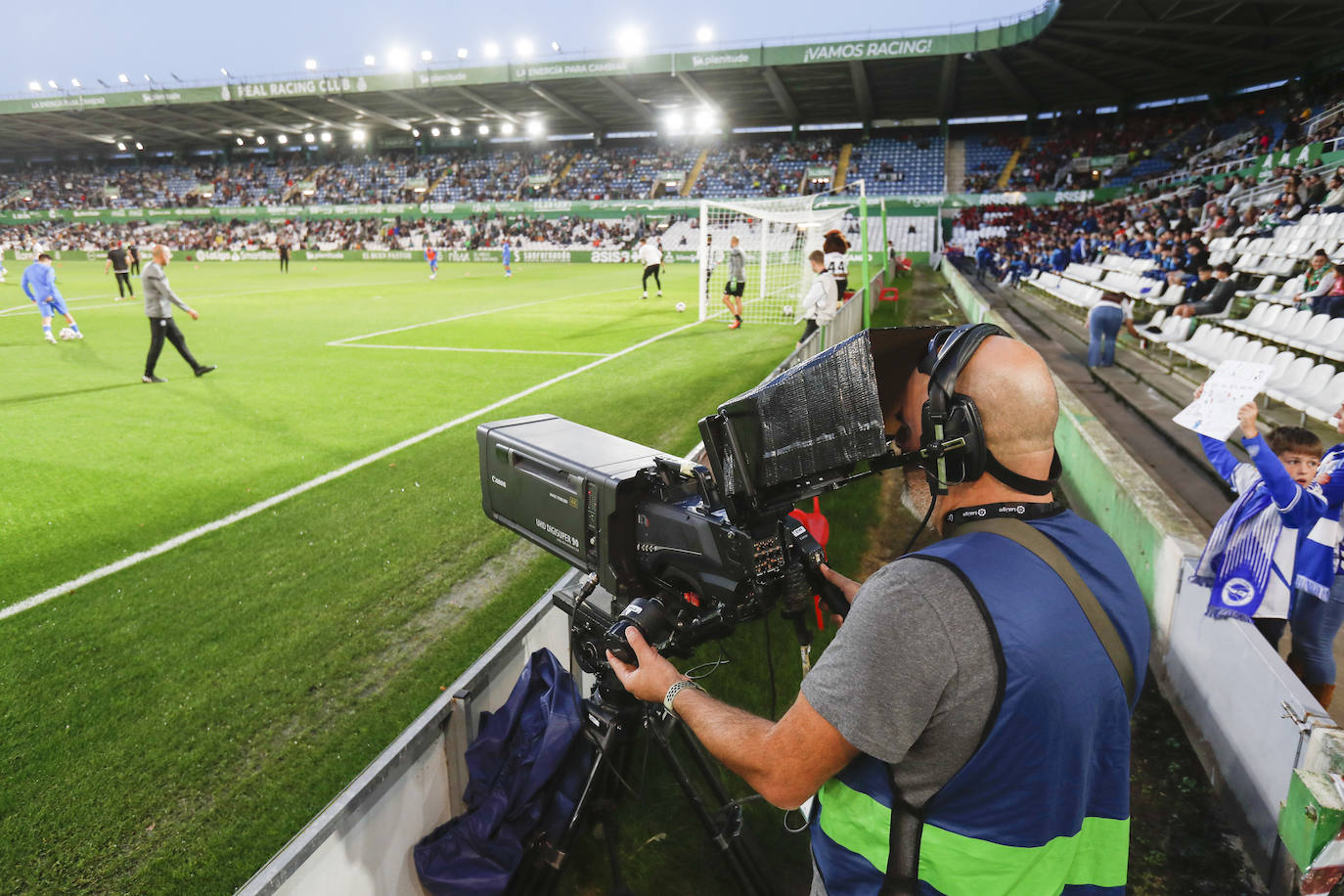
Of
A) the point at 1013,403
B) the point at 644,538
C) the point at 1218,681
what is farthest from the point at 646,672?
the point at 1218,681

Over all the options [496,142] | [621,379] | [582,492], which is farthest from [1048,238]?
[496,142]

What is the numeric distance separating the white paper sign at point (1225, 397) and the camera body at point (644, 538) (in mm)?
2551

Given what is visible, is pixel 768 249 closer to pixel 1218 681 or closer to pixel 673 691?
pixel 1218 681

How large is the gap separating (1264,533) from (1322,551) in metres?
0.24

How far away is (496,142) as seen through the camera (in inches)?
2213

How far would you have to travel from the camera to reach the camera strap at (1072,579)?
1.28 m

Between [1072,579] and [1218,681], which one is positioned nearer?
[1072,579]

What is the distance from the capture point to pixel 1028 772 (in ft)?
4.09


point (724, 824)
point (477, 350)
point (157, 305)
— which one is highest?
point (157, 305)

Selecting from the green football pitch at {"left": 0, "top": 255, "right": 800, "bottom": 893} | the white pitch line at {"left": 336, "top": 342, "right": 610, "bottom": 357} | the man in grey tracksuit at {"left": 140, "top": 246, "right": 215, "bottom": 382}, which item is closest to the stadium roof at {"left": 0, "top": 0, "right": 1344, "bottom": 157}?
the white pitch line at {"left": 336, "top": 342, "right": 610, "bottom": 357}

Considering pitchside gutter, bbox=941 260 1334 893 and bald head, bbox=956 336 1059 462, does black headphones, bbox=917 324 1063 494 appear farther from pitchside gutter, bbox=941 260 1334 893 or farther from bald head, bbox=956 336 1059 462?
pitchside gutter, bbox=941 260 1334 893

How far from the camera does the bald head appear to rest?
1.34m

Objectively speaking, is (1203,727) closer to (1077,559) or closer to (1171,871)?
(1171,871)

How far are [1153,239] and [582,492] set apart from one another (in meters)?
23.0
